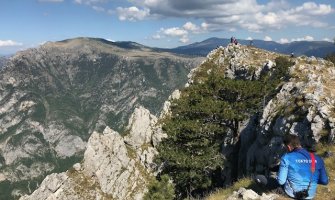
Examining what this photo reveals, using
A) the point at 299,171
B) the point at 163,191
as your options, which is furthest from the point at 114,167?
the point at 299,171

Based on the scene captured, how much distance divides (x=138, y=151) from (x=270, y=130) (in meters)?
80.7

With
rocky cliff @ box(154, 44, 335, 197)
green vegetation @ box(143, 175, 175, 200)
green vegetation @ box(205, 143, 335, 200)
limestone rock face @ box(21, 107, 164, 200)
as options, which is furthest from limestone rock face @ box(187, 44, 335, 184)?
limestone rock face @ box(21, 107, 164, 200)

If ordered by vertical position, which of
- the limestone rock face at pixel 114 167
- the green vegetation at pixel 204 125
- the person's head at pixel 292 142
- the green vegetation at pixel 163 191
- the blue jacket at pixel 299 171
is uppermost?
the person's head at pixel 292 142

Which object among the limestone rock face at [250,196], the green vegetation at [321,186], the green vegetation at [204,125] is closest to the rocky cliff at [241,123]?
the green vegetation at [204,125]

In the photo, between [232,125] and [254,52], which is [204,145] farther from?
[254,52]

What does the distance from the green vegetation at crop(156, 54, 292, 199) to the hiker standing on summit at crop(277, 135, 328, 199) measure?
3471 centimetres

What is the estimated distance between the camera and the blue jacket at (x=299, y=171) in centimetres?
1469

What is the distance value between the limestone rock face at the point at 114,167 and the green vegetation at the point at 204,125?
181 feet

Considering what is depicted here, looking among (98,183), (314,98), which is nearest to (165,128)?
(314,98)

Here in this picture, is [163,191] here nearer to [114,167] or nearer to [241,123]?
[241,123]

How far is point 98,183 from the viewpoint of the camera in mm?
126438

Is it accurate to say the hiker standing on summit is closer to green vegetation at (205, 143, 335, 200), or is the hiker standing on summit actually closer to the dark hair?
the dark hair

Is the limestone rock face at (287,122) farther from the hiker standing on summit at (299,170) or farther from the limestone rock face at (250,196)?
the hiker standing on summit at (299,170)

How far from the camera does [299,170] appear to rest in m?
14.8
